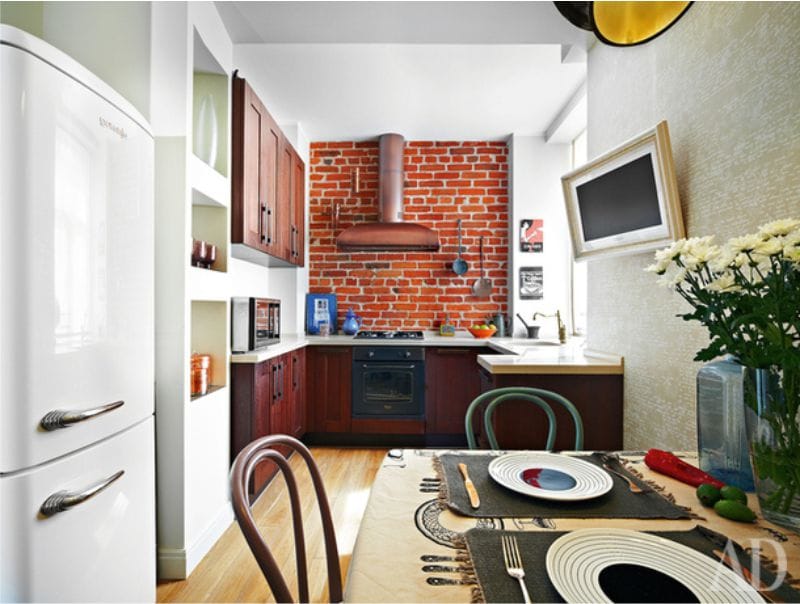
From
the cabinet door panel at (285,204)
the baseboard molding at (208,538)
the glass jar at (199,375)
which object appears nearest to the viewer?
the baseboard molding at (208,538)

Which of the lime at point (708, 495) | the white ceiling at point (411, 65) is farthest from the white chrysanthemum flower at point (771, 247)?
the white ceiling at point (411, 65)

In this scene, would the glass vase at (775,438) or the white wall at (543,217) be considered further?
the white wall at (543,217)

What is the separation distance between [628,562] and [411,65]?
9.59 ft

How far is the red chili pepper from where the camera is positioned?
3.32 feet

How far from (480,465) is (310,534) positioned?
1477 mm

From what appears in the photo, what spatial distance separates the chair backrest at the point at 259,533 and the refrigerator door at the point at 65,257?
1.68 feet

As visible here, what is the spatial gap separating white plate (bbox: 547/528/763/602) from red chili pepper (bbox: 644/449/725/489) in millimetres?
347

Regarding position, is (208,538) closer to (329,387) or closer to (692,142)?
(329,387)

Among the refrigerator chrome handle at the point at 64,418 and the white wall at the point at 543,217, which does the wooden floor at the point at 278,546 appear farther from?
the white wall at the point at 543,217

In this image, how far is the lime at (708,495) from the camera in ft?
2.95

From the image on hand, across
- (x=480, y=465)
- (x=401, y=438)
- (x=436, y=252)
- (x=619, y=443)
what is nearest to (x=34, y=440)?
(x=480, y=465)

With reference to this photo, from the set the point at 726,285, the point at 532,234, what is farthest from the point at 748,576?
the point at 532,234

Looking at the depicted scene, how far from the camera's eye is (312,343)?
11.9ft

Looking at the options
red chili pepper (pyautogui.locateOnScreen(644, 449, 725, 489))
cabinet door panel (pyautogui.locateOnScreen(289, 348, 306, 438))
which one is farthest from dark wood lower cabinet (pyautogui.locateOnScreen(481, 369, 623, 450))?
cabinet door panel (pyautogui.locateOnScreen(289, 348, 306, 438))
